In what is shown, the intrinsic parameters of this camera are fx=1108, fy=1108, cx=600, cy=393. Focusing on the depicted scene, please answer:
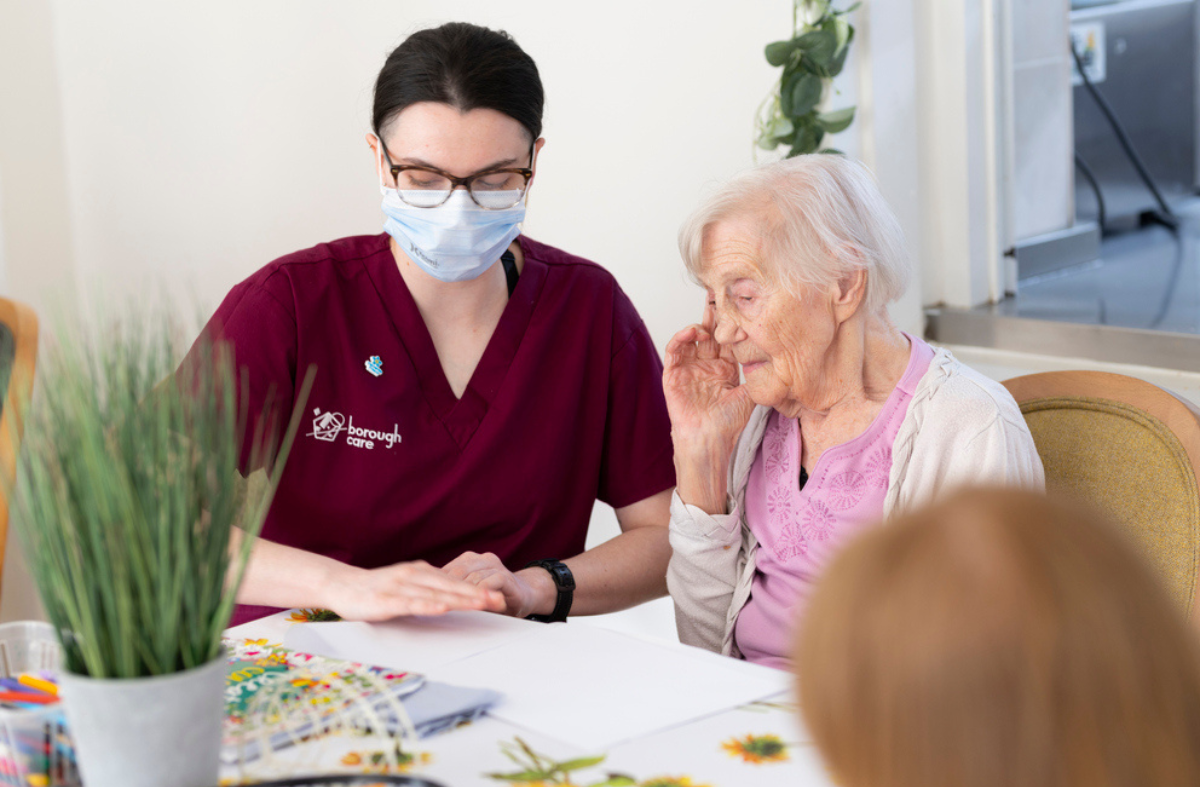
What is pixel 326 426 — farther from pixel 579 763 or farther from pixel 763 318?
pixel 579 763

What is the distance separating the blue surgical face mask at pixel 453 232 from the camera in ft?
5.03

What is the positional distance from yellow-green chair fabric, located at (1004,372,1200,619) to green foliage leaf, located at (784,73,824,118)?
0.78 metres

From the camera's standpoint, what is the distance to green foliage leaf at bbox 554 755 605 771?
86 centimetres

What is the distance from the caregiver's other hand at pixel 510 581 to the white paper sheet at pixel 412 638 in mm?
79

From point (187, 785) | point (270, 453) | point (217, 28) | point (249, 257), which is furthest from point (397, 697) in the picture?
point (217, 28)

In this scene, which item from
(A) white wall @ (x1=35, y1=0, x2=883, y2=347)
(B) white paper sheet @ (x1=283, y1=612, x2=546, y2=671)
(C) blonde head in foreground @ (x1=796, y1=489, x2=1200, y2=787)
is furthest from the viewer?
(A) white wall @ (x1=35, y1=0, x2=883, y2=347)

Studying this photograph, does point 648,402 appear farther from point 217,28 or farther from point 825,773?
point 217,28

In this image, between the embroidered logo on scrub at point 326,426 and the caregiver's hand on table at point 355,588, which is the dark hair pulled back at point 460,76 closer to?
the embroidered logo on scrub at point 326,426

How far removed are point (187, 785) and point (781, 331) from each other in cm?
93

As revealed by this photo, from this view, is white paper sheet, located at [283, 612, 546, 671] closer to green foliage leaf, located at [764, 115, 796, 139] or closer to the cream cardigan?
the cream cardigan

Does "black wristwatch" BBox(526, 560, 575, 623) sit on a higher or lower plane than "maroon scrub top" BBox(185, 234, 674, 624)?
lower

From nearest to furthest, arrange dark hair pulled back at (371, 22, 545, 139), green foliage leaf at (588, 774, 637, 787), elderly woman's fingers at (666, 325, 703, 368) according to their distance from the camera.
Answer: green foliage leaf at (588, 774, 637, 787) < dark hair pulled back at (371, 22, 545, 139) < elderly woman's fingers at (666, 325, 703, 368)

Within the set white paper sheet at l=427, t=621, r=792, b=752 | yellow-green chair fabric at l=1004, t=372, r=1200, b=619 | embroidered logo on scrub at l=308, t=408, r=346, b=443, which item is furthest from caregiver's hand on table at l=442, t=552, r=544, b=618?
yellow-green chair fabric at l=1004, t=372, r=1200, b=619

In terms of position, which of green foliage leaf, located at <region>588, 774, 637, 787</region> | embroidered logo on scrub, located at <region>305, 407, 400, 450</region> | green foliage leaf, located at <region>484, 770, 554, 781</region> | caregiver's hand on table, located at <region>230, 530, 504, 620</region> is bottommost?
green foliage leaf, located at <region>588, 774, 637, 787</region>
